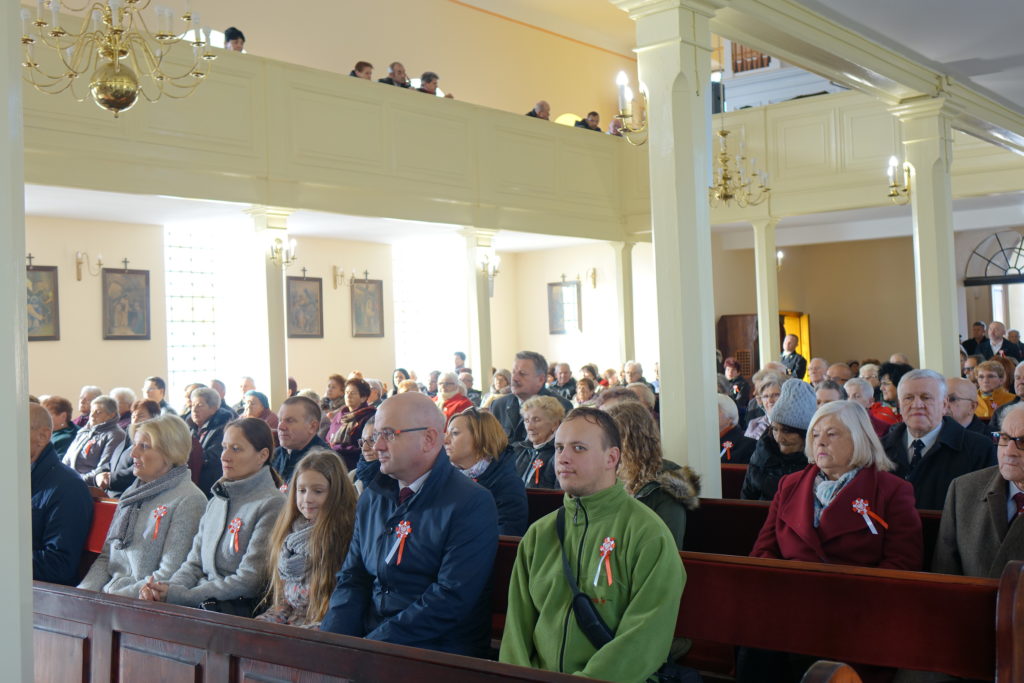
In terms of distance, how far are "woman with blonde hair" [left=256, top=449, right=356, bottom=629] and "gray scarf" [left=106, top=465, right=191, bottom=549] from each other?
766mm

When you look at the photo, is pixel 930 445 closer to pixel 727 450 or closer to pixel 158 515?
pixel 727 450

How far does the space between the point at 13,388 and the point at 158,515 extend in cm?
271

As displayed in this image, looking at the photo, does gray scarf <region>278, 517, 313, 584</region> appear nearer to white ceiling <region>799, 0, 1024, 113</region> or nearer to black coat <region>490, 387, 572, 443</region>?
black coat <region>490, 387, 572, 443</region>

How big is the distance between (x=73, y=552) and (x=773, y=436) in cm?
323

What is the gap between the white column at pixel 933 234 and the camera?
322 inches

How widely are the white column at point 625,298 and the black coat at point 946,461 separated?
440 inches

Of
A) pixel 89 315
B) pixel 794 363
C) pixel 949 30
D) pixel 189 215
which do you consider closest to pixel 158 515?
pixel 949 30

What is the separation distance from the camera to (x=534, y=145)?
14.5m

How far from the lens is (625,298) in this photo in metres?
16.2

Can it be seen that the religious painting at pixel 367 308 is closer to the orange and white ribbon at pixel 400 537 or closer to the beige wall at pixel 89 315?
the beige wall at pixel 89 315

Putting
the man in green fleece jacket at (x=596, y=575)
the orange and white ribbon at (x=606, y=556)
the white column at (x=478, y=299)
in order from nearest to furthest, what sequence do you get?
the man in green fleece jacket at (x=596, y=575), the orange and white ribbon at (x=606, y=556), the white column at (x=478, y=299)

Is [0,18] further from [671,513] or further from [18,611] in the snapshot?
[671,513]

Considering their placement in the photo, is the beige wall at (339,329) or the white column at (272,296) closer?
the white column at (272,296)

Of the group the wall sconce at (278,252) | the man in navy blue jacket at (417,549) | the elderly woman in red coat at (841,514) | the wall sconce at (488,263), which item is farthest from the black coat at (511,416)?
the wall sconce at (488,263)
